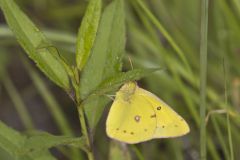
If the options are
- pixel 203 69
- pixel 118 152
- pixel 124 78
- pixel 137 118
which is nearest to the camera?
pixel 124 78

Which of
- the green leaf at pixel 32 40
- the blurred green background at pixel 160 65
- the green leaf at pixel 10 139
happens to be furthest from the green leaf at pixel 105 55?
the blurred green background at pixel 160 65

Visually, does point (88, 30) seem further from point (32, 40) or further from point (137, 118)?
point (137, 118)

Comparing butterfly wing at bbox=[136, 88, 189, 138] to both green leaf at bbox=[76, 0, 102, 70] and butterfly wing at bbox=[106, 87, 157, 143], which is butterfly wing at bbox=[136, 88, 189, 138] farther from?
green leaf at bbox=[76, 0, 102, 70]

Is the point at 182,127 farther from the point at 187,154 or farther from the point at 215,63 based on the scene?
the point at 215,63

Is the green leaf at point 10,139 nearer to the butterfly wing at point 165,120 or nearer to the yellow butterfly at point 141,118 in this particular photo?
the yellow butterfly at point 141,118

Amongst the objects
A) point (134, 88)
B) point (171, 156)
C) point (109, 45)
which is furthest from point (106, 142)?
point (109, 45)

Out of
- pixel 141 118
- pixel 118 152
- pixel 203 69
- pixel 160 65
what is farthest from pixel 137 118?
pixel 160 65
